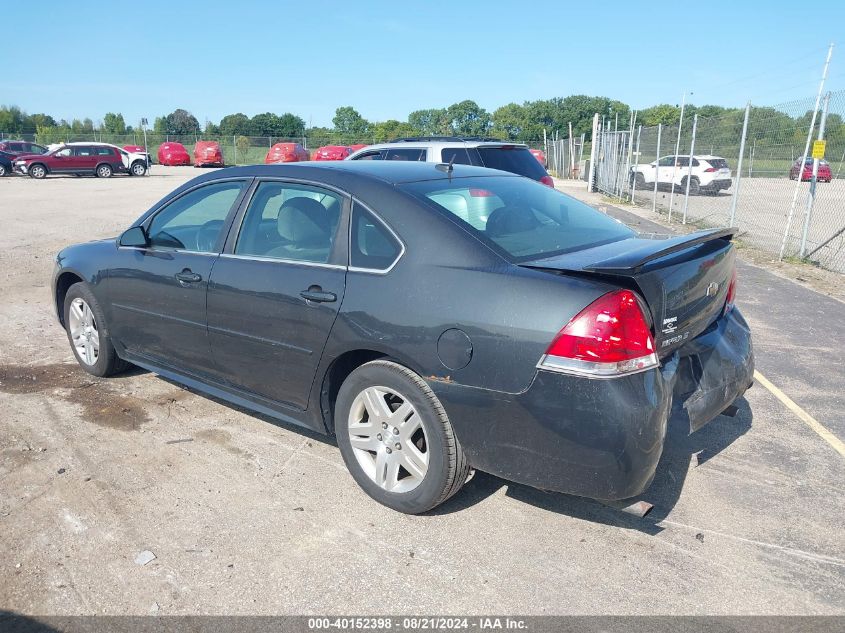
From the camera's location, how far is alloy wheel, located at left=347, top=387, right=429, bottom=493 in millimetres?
3217

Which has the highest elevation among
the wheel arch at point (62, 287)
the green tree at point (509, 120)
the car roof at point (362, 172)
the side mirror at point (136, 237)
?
the car roof at point (362, 172)

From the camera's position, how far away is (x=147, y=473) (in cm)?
373

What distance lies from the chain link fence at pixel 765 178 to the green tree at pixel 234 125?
278 feet

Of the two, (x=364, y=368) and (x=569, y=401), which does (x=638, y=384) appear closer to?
(x=569, y=401)

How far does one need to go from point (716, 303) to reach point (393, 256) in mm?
1672

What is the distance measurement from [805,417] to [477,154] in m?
5.11

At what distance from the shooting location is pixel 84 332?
517cm

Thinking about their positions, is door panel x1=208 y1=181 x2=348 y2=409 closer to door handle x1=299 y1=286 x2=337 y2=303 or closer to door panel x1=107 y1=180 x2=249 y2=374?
door handle x1=299 y1=286 x2=337 y2=303

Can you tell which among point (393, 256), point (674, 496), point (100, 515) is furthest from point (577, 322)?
point (100, 515)

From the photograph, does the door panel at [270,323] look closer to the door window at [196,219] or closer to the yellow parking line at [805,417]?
the door window at [196,219]

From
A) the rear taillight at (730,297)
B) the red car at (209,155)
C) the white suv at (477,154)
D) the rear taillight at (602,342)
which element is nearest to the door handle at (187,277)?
A: the rear taillight at (602,342)

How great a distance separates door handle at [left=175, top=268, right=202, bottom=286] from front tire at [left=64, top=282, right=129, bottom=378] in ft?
3.61

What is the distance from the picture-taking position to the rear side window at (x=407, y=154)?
910 cm

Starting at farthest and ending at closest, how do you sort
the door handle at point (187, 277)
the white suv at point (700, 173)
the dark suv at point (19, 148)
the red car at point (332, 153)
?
the red car at point (332, 153) → the dark suv at point (19, 148) → the white suv at point (700, 173) → the door handle at point (187, 277)
